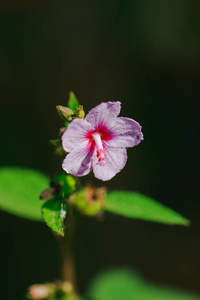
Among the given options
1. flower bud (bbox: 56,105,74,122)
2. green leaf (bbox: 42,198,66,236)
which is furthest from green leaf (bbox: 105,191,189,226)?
flower bud (bbox: 56,105,74,122)

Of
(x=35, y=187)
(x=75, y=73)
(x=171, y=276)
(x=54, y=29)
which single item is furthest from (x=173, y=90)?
(x=35, y=187)

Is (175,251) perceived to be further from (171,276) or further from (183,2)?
(183,2)

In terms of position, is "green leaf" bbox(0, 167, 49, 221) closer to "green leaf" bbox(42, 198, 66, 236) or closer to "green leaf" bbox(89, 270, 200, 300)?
"green leaf" bbox(42, 198, 66, 236)

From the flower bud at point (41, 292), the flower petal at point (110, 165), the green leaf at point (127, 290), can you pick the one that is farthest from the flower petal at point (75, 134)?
the green leaf at point (127, 290)

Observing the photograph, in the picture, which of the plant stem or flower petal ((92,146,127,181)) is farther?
the plant stem

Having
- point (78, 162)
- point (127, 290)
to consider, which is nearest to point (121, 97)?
point (127, 290)

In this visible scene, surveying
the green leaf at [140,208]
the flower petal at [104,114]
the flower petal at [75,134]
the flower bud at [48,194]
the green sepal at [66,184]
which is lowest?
the green leaf at [140,208]

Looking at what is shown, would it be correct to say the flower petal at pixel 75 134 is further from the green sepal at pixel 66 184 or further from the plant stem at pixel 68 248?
the plant stem at pixel 68 248
